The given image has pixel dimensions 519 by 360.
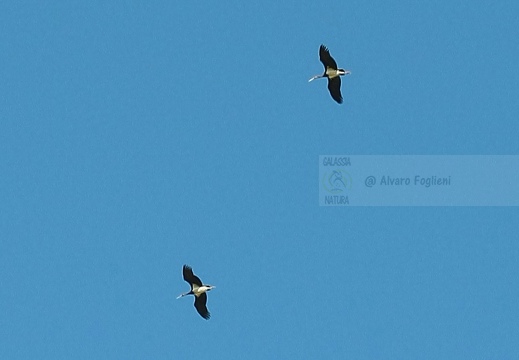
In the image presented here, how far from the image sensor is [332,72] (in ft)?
303

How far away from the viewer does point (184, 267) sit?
92750 millimetres

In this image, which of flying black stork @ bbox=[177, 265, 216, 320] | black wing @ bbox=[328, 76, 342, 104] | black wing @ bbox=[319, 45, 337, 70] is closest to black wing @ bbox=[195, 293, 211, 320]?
flying black stork @ bbox=[177, 265, 216, 320]

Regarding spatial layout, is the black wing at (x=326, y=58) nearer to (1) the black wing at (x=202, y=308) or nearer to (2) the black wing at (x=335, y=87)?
(2) the black wing at (x=335, y=87)

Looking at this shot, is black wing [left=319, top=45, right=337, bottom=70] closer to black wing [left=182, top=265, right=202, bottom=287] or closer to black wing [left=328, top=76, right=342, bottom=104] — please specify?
black wing [left=328, top=76, right=342, bottom=104]

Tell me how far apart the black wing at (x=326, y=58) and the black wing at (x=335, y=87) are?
3.49 ft

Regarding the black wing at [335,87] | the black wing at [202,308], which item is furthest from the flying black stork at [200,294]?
the black wing at [335,87]

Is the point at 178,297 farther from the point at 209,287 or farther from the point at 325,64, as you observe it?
the point at 325,64

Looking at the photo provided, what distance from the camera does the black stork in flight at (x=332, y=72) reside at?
300 ft

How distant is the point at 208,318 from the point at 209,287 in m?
1.70

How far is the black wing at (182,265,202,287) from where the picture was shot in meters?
92.9

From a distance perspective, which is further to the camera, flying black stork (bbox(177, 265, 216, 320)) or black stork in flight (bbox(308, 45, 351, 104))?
flying black stork (bbox(177, 265, 216, 320))

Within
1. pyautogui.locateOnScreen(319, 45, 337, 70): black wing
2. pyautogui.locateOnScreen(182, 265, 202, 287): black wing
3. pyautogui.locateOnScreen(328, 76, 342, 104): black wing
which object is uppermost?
pyautogui.locateOnScreen(319, 45, 337, 70): black wing

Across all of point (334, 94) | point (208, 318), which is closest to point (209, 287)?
point (208, 318)

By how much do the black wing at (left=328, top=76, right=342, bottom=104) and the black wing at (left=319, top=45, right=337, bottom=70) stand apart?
106 cm
